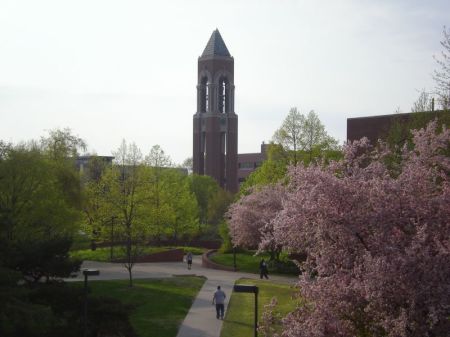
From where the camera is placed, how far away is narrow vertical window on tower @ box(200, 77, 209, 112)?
96.3 meters

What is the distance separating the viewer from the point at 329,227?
35.6 feet

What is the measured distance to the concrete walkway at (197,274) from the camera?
2302 centimetres

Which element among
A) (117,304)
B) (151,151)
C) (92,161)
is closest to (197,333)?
(117,304)

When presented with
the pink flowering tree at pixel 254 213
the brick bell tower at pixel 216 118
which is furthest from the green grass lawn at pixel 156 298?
the brick bell tower at pixel 216 118

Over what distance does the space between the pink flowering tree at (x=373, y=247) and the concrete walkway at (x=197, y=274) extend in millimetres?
11421

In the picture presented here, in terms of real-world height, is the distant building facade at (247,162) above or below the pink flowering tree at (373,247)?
above

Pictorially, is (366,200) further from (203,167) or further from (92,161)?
(203,167)

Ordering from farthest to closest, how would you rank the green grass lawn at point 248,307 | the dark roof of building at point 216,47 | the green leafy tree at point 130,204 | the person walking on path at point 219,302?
the dark roof of building at point 216,47 < the green leafy tree at point 130,204 < the person walking on path at point 219,302 < the green grass lawn at point 248,307

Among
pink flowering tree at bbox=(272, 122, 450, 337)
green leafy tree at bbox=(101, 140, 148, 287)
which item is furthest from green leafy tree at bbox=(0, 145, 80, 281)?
pink flowering tree at bbox=(272, 122, 450, 337)

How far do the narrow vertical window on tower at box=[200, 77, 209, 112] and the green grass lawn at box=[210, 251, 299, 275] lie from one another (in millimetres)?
49420

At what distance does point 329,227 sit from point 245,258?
1425 inches

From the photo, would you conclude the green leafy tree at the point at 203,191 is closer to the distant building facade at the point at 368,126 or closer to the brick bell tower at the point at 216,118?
the brick bell tower at the point at 216,118

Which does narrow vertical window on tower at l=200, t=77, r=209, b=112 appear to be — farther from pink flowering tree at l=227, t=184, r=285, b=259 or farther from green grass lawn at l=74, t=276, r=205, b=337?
green grass lawn at l=74, t=276, r=205, b=337

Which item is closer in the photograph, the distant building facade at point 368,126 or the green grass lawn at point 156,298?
the green grass lawn at point 156,298
